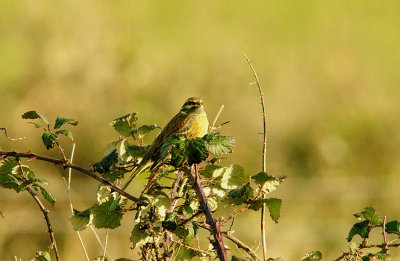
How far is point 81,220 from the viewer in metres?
1.91

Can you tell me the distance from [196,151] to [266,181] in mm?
263

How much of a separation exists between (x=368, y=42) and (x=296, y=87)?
5147 millimetres

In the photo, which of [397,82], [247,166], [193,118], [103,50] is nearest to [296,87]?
[247,166]

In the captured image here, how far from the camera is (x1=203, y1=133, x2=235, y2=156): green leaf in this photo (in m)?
1.61

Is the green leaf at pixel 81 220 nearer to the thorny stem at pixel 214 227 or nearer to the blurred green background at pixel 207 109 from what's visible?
the thorny stem at pixel 214 227

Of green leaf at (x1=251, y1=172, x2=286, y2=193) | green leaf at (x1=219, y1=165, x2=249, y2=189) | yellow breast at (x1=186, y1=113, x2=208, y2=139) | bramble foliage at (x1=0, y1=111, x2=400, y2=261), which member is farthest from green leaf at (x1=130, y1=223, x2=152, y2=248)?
yellow breast at (x1=186, y1=113, x2=208, y2=139)

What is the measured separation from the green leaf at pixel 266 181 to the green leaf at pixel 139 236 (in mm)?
366

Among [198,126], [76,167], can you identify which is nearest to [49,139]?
[76,167]

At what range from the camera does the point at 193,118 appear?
322 cm

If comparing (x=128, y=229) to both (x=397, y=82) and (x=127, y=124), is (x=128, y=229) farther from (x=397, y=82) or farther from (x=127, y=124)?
(x=397, y=82)

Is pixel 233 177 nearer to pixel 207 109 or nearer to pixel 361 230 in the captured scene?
pixel 361 230

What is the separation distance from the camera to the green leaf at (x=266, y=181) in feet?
5.60

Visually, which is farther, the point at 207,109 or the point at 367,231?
the point at 207,109

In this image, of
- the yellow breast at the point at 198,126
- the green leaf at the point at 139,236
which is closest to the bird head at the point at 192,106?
the yellow breast at the point at 198,126
